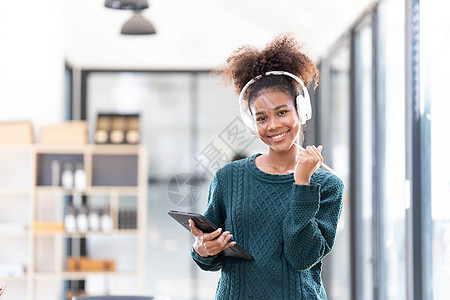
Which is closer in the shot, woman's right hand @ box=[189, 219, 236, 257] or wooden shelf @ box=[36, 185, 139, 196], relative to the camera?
woman's right hand @ box=[189, 219, 236, 257]

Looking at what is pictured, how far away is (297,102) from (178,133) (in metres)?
5.88

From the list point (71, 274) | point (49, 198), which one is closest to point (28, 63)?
point (49, 198)

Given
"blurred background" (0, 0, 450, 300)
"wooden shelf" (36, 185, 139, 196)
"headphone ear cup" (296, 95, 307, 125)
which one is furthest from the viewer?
"wooden shelf" (36, 185, 139, 196)

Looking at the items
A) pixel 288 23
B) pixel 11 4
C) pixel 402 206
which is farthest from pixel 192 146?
pixel 402 206

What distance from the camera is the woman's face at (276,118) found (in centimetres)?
148

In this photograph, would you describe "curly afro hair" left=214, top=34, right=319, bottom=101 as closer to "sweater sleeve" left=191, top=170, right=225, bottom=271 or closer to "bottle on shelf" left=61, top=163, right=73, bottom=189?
"sweater sleeve" left=191, top=170, right=225, bottom=271

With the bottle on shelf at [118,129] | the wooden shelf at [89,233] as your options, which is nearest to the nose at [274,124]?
the wooden shelf at [89,233]

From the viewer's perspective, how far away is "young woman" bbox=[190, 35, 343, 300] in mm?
1397

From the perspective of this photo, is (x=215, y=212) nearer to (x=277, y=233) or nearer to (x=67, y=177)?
(x=277, y=233)

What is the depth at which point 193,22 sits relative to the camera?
266 inches

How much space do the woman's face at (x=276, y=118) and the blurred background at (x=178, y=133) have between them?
0.14 m

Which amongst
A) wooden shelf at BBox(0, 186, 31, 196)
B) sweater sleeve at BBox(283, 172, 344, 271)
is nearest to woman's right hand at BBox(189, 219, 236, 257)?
sweater sleeve at BBox(283, 172, 344, 271)

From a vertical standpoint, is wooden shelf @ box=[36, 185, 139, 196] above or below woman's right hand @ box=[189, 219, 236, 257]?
below

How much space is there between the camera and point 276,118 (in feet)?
4.85
